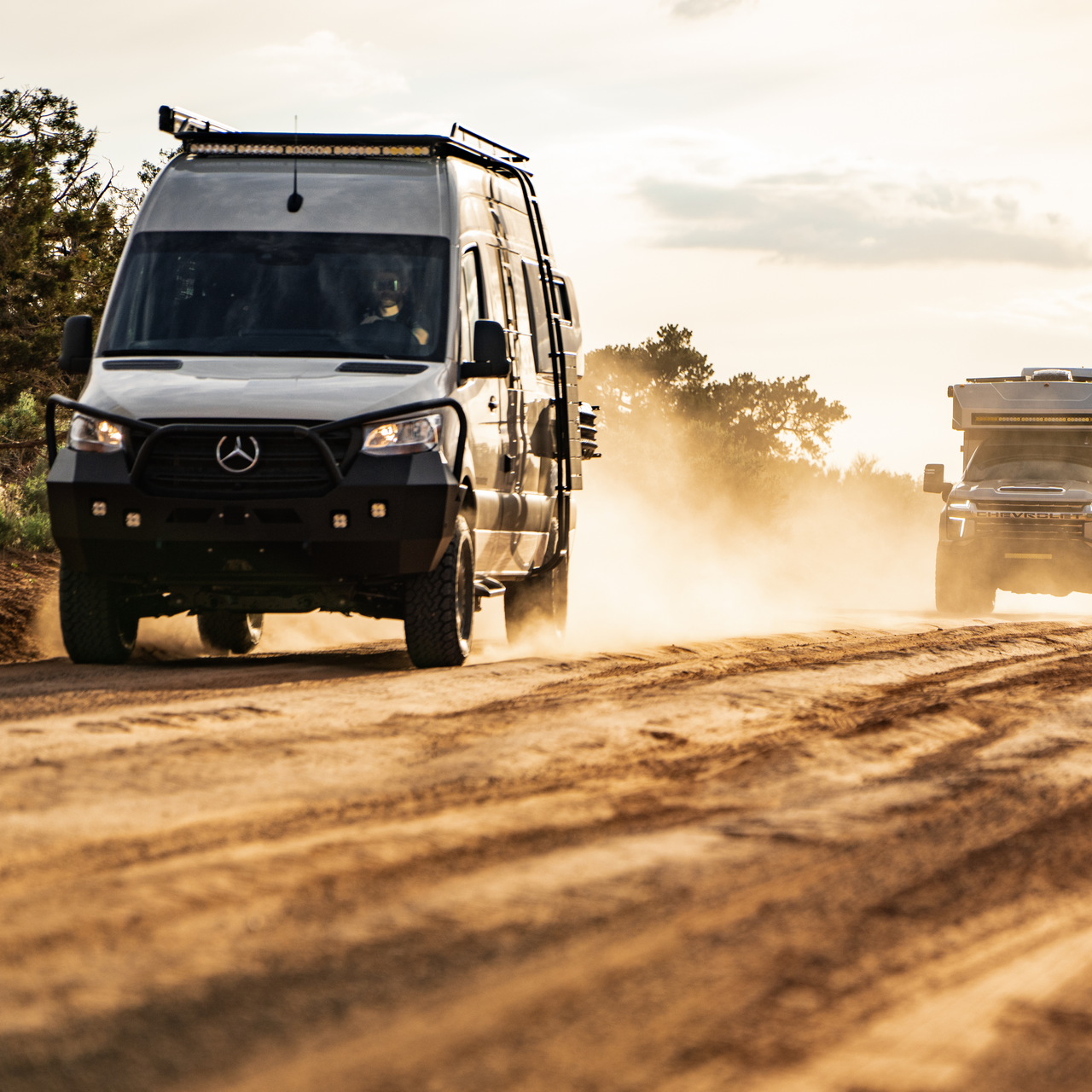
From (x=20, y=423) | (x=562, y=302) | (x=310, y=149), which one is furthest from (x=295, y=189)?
(x=20, y=423)

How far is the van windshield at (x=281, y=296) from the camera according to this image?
8.52m

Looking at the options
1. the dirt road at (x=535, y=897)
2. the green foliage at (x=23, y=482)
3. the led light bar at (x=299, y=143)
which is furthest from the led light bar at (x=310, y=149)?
the green foliage at (x=23, y=482)

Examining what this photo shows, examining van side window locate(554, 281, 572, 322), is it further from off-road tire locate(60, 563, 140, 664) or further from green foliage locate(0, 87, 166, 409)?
green foliage locate(0, 87, 166, 409)

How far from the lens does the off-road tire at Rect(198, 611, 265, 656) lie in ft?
34.8

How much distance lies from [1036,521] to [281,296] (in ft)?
38.5

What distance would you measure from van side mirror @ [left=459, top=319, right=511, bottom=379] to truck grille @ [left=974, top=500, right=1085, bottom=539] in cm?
1086

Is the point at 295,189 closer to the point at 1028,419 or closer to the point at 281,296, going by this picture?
the point at 281,296

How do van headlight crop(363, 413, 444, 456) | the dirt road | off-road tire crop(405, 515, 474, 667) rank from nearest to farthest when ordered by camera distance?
1. the dirt road
2. van headlight crop(363, 413, 444, 456)
3. off-road tire crop(405, 515, 474, 667)

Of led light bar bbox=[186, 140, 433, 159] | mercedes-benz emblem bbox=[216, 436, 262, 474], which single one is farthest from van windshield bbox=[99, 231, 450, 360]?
led light bar bbox=[186, 140, 433, 159]

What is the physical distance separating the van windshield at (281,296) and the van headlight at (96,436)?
61cm

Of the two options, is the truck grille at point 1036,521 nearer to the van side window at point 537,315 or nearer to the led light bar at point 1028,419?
the led light bar at point 1028,419

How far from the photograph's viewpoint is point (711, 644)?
10.7 m

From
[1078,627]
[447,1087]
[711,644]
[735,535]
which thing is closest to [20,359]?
[711,644]

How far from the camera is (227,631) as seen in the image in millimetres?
10758
